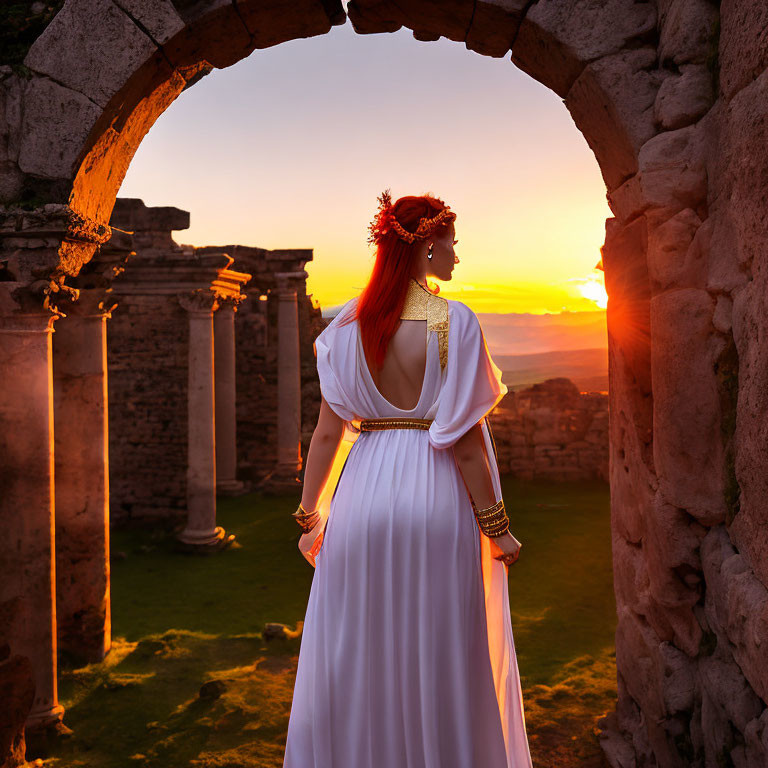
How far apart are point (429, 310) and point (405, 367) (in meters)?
0.24

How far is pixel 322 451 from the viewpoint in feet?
9.41

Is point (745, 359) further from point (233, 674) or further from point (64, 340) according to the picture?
point (64, 340)

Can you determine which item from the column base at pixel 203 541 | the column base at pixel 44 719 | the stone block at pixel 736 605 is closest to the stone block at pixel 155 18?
the stone block at pixel 736 605

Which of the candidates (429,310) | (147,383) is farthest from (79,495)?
(147,383)

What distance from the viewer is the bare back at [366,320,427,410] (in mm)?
2736

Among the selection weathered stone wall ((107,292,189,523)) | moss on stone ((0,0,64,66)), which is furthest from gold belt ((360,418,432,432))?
weathered stone wall ((107,292,189,523))

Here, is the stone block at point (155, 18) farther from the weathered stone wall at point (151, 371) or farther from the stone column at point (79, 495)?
the weathered stone wall at point (151, 371)

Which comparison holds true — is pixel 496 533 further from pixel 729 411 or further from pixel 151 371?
pixel 151 371

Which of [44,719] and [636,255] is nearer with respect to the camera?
[636,255]

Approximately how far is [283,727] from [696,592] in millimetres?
2577

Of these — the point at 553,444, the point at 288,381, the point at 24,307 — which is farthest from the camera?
the point at 288,381

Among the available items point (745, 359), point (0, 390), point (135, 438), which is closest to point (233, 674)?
point (0, 390)

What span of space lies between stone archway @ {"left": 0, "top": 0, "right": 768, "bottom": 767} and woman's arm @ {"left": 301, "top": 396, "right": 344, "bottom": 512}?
1327mm

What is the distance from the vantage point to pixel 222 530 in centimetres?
959
